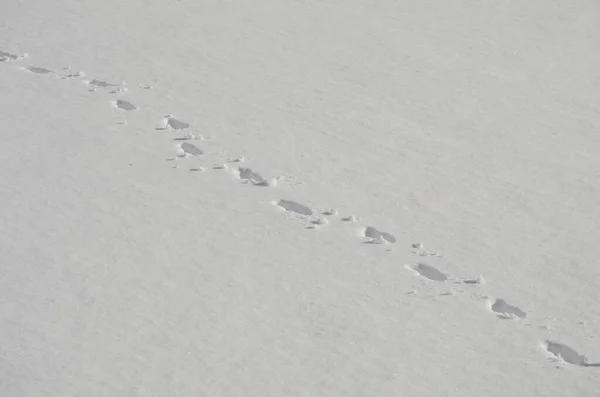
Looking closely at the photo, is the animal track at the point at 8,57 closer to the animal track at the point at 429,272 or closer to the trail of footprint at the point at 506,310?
the animal track at the point at 429,272

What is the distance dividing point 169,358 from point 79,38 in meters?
3.72

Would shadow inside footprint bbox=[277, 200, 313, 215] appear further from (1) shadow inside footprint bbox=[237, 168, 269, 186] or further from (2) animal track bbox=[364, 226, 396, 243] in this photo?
(2) animal track bbox=[364, 226, 396, 243]

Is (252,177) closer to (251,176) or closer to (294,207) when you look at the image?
(251,176)

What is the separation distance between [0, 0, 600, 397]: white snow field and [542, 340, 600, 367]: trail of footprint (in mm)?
13

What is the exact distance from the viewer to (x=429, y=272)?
3.76 metres

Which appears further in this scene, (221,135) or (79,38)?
(79,38)

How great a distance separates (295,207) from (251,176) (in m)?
0.42

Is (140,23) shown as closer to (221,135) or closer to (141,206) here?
(221,135)

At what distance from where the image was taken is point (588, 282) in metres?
3.70

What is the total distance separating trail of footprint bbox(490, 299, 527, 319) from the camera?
11.5 feet

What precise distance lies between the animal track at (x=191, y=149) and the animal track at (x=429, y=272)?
165 centimetres

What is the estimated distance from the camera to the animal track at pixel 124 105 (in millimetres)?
5082

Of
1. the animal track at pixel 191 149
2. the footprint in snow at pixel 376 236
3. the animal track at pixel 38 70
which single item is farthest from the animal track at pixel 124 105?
the footprint in snow at pixel 376 236

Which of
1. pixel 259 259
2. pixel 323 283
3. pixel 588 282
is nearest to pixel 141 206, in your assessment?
pixel 259 259
